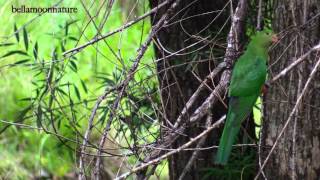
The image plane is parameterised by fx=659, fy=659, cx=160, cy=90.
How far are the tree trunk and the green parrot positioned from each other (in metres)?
0.12

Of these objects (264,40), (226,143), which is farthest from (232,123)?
(264,40)

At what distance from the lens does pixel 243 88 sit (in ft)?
7.84

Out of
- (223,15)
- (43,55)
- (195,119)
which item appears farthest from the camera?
(43,55)

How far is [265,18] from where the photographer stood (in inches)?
129

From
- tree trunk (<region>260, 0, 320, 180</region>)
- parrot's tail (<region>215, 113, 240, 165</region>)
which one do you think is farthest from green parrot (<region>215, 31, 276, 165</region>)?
tree trunk (<region>260, 0, 320, 180</region>)

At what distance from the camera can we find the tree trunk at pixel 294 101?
2.56m

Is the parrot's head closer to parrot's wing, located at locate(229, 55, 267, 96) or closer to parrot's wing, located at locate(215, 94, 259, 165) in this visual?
parrot's wing, located at locate(229, 55, 267, 96)

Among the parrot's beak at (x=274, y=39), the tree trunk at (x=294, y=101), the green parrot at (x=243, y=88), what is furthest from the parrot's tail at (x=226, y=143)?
the parrot's beak at (x=274, y=39)

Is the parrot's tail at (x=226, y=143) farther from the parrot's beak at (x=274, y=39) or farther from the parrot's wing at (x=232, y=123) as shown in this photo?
the parrot's beak at (x=274, y=39)

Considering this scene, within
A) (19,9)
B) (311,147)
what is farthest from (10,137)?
(311,147)

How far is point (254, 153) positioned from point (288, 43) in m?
0.72

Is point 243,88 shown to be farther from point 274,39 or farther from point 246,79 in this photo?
point 274,39

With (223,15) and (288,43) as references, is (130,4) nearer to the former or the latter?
(223,15)

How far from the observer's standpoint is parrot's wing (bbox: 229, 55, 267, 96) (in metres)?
2.38
